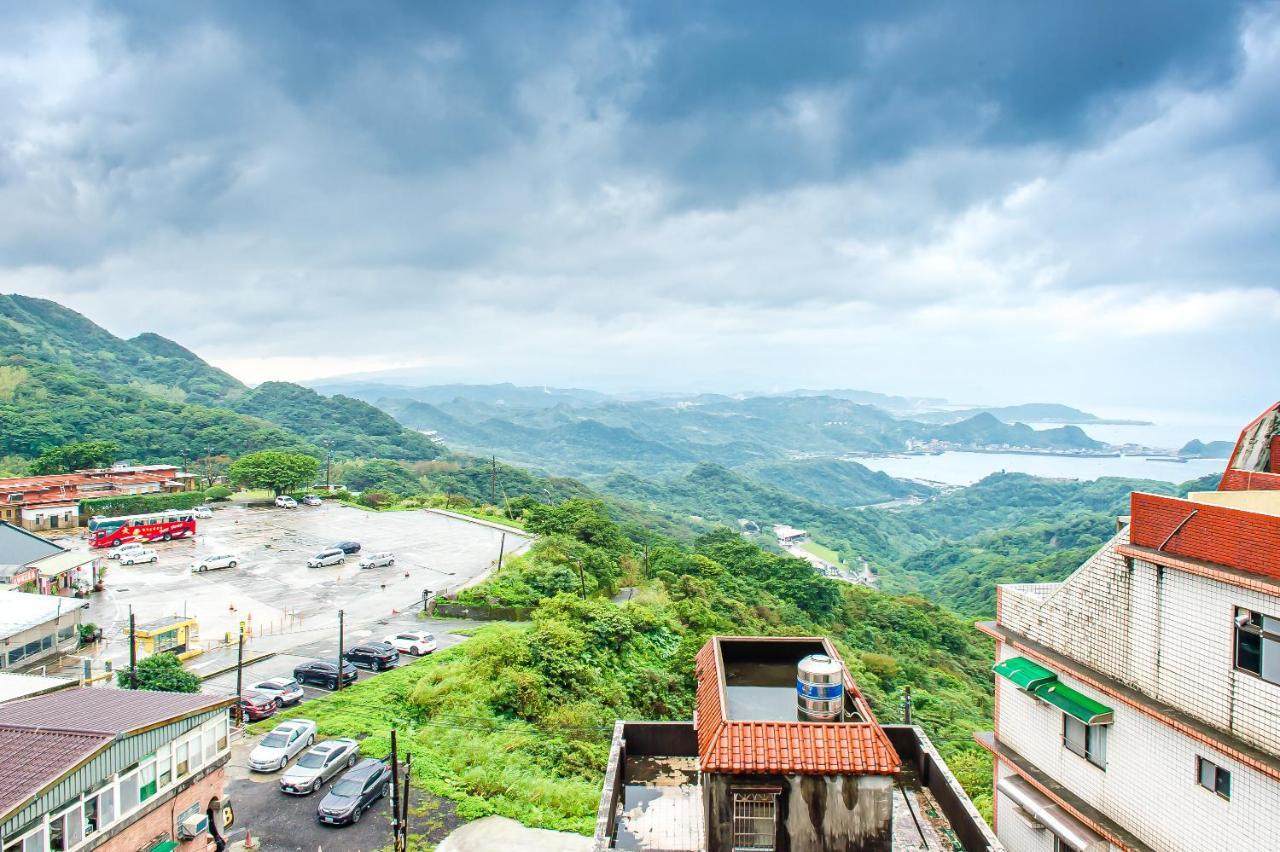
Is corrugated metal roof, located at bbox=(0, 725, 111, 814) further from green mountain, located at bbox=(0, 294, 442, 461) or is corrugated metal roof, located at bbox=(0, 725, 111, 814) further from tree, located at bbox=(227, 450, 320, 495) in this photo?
green mountain, located at bbox=(0, 294, 442, 461)

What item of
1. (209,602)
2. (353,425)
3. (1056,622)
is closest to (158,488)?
(209,602)

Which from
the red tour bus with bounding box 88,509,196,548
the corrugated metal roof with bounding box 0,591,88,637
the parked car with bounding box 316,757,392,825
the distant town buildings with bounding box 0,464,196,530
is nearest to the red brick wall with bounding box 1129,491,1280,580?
the parked car with bounding box 316,757,392,825

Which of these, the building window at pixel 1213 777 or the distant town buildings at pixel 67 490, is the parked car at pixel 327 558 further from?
the building window at pixel 1213 777

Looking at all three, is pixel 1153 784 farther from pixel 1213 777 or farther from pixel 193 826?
pixel 193 826

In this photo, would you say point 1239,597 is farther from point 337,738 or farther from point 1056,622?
point 337,738

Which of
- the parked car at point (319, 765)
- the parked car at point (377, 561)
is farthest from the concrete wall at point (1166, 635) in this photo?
the parked car at point (377, 561)

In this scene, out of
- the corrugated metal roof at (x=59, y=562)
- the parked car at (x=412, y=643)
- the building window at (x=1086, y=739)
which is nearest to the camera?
the building window at (x=1086, y=739)
